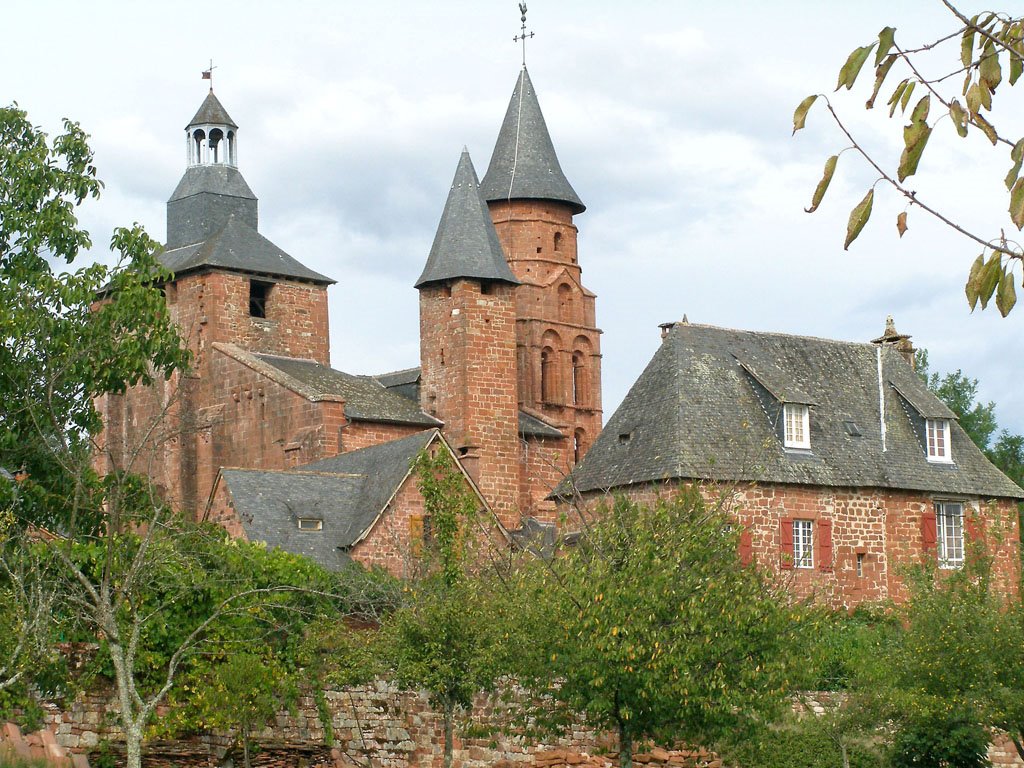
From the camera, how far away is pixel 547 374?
63.3 metres

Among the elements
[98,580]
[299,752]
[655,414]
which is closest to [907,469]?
[655,414]

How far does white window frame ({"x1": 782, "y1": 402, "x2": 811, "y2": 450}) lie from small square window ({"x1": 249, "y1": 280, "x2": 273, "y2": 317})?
2021 cm

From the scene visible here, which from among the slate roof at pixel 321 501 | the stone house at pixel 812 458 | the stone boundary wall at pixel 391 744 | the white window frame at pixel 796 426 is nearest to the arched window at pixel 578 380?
the stone house at pixel 812 458

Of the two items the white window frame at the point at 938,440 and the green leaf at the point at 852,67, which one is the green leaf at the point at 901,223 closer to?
the green leaf at the point at 852,67

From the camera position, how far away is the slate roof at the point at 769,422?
134 feet

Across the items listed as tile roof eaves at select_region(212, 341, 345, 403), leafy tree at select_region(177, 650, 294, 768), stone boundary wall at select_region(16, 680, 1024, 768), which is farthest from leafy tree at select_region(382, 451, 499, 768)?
tile roof eaves at select_region(212, 341, 345, 403)

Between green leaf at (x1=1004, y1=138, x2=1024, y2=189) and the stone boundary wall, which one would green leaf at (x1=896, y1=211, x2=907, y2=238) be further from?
the stone boundary wall

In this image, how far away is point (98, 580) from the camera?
25766mm

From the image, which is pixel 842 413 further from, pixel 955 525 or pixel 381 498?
pixel 381 498

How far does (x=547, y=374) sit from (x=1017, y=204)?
56676mm

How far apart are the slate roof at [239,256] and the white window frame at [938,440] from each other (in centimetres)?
2153

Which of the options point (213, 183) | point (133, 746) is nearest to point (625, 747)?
point (133, 746)

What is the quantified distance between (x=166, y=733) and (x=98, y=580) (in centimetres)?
237

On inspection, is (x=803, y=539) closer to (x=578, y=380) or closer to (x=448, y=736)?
(x=448, y=736)
